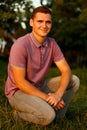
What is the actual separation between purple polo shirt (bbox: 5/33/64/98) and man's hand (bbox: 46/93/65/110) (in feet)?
1.22

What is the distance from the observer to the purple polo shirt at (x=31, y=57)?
19.8 ft

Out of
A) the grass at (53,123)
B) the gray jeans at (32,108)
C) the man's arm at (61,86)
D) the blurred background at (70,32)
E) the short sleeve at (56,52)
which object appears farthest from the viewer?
the blurred background at (70,32)

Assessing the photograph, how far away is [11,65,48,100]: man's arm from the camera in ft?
19.7

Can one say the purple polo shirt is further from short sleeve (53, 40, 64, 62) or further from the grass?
the grass

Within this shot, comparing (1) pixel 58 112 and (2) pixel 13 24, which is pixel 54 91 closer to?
(1) pixel 58 112

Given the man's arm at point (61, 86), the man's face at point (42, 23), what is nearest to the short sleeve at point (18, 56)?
the man's face at point (42, 23)

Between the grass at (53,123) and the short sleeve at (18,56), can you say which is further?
the grass at (53,123)

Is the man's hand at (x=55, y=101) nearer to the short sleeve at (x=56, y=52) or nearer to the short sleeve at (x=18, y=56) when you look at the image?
the short sleeve at (x=18, y=56)

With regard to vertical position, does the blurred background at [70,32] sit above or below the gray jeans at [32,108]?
below

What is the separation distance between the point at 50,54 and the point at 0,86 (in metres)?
1.82

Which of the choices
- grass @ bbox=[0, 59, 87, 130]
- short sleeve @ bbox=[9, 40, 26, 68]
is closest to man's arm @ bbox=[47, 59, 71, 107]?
grass @ bbox=[0, 59, 87, 130]

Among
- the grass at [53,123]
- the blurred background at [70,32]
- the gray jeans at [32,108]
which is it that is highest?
the gray jeans at [32,108]

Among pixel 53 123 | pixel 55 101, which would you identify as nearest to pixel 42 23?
pixel 55 101

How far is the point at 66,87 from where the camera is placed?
6375mm
